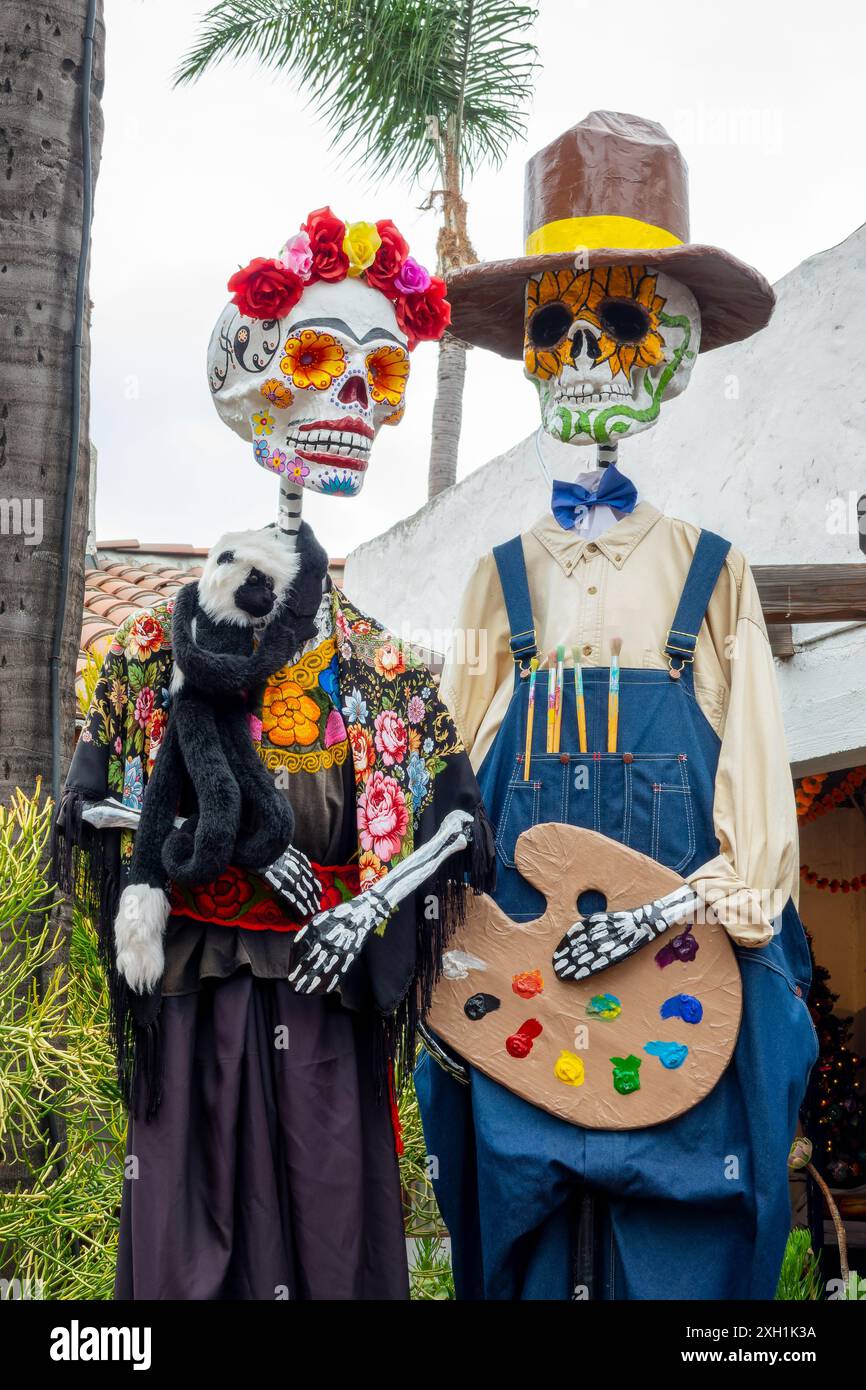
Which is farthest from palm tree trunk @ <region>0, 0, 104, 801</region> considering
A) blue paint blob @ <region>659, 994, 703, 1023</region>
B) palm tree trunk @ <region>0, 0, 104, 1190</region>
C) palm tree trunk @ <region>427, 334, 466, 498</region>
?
palm tree trunk @ <region>427, 334, 466, 498</region>

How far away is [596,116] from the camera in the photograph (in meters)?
3.81

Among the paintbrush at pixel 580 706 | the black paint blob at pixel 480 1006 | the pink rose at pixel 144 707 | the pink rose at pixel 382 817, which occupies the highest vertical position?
the paintbrush at pixel 580 706

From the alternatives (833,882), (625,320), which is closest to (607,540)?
(625,320)

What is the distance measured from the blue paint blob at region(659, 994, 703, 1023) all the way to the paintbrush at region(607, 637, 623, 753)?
1.76 feet

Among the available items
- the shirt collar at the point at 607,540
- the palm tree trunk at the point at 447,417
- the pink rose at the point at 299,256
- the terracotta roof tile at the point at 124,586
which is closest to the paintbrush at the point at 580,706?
the shirt collar at the point at 607,540

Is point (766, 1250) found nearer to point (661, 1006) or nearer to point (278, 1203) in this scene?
point (661, 1006)

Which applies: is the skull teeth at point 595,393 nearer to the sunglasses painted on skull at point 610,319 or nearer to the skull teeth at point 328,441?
the sunglasses painted on skull at point 610,319

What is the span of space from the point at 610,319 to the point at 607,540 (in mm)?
493

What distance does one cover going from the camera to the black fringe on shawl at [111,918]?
9.41ft

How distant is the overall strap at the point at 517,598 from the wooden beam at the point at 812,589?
1.18 metres
